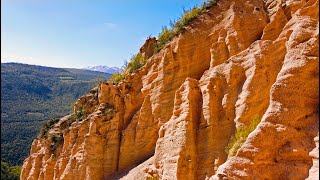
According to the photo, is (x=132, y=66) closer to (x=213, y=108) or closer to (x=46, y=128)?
(x=213, y=108)

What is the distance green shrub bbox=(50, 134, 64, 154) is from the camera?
2870 cm

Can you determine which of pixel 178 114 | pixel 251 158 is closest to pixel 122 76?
pixel 178 114

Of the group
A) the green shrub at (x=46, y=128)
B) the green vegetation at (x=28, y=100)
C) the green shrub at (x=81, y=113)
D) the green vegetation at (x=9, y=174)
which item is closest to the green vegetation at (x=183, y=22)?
the green shrub at (x=81, y=113)

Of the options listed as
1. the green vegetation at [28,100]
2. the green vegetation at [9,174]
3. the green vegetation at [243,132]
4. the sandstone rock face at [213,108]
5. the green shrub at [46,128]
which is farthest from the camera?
the green vegetation at [28,100]

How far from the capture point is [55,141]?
29047mm

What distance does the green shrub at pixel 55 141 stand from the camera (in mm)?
28697

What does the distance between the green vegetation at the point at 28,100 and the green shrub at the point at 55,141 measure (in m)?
58.8

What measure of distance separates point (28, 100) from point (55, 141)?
104 metres

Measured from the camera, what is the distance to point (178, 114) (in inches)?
681

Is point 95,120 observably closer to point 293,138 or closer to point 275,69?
point 275,69

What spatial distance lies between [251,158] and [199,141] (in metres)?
6.20

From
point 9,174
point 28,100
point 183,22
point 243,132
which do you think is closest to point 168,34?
point 183,22

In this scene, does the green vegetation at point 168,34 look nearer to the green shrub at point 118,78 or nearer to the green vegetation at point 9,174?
the green shrub at point 118,78

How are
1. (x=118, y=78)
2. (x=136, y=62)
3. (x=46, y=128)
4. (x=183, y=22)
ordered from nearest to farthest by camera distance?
(x=183, y=22) → (x=136, y=62) → (x=118, y=78) → (x=46, y=128)
